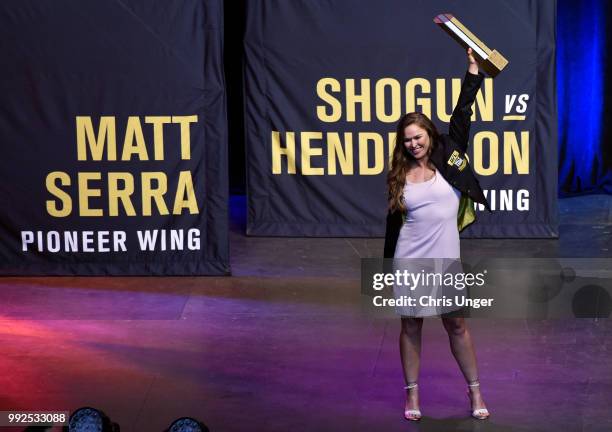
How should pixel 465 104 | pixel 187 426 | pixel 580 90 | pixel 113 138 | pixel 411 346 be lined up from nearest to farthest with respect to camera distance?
pixel 187 426 < pixel 465 104 < pixel 411 346 < pixel 113 138 < pixel 580 90

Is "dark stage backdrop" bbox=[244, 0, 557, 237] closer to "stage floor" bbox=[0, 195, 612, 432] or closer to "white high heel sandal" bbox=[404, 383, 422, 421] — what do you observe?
"stage floor" bbox=[0, 195, 612, 432]

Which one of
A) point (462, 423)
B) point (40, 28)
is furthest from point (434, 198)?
point (40, 28)

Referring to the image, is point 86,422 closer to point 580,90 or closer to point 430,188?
point 430,188

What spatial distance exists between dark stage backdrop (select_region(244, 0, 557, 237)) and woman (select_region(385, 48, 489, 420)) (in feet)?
15.0

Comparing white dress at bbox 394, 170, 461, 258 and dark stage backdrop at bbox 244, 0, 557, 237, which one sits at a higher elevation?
dark stage backdrop at bbox 244, 0, 557, 237

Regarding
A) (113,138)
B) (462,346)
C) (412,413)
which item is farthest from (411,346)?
(113,138)

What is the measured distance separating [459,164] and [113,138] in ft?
14.4

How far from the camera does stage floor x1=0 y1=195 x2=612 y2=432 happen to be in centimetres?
689

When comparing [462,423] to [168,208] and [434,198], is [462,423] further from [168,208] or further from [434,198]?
[168,208]

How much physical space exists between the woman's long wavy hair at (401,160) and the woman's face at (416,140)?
2 cm

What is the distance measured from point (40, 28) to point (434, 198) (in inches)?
187

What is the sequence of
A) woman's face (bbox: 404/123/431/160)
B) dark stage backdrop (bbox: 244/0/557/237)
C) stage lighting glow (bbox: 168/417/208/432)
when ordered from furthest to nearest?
1. dark stage backdrop (bbox: 244/0/557/237)
2. woman's face (bbox: 404/123/431/160)
3. stage lighting glow (bbox: 168/417/208/432)

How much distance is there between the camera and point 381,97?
1119 centimetres

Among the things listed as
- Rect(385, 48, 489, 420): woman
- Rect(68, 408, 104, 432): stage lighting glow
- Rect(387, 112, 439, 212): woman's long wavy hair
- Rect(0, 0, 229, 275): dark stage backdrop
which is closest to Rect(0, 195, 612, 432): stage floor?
Rect(0, 0, 229, 275): dark stage backdrop
